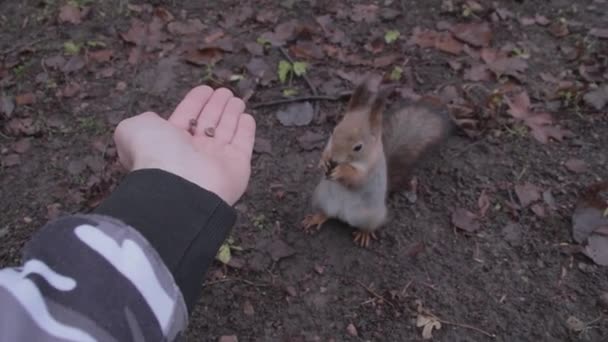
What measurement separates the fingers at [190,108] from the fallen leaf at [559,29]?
1921 millimetres

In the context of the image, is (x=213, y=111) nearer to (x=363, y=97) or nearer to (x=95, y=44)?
(x=363, y=97)

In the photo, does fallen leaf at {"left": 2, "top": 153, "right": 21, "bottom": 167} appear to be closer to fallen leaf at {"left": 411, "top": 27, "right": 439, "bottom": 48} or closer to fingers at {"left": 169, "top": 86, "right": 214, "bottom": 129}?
fingers at {"left": 169, "top": 86, "right": 214, "bottom": 129}

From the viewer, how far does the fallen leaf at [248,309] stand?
1.80 m

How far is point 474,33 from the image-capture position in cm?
276

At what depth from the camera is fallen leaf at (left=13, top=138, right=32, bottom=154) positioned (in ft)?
7.35

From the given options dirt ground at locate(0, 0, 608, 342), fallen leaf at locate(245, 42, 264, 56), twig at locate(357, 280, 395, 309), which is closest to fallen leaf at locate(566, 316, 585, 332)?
dirt ground at locate(0, 0, 608, 342)

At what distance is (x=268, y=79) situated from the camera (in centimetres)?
256

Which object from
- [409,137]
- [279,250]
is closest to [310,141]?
[409,137]

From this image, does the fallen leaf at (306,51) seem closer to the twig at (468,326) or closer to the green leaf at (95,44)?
the green leaf at (95,44)

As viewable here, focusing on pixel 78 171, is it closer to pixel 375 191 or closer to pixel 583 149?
pixel 375 191

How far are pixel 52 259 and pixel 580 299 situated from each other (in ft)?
5.34

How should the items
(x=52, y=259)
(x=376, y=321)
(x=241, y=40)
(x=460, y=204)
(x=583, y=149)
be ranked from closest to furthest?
1. (x=52, y=259)
2. (x=376, y=321)
3. (x=460, y=204)
4. (x=583, y=149)
5. (x=241, y=40)

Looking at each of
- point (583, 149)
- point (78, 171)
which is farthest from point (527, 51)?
point (78, 171)

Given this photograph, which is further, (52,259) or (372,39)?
(372,39)
